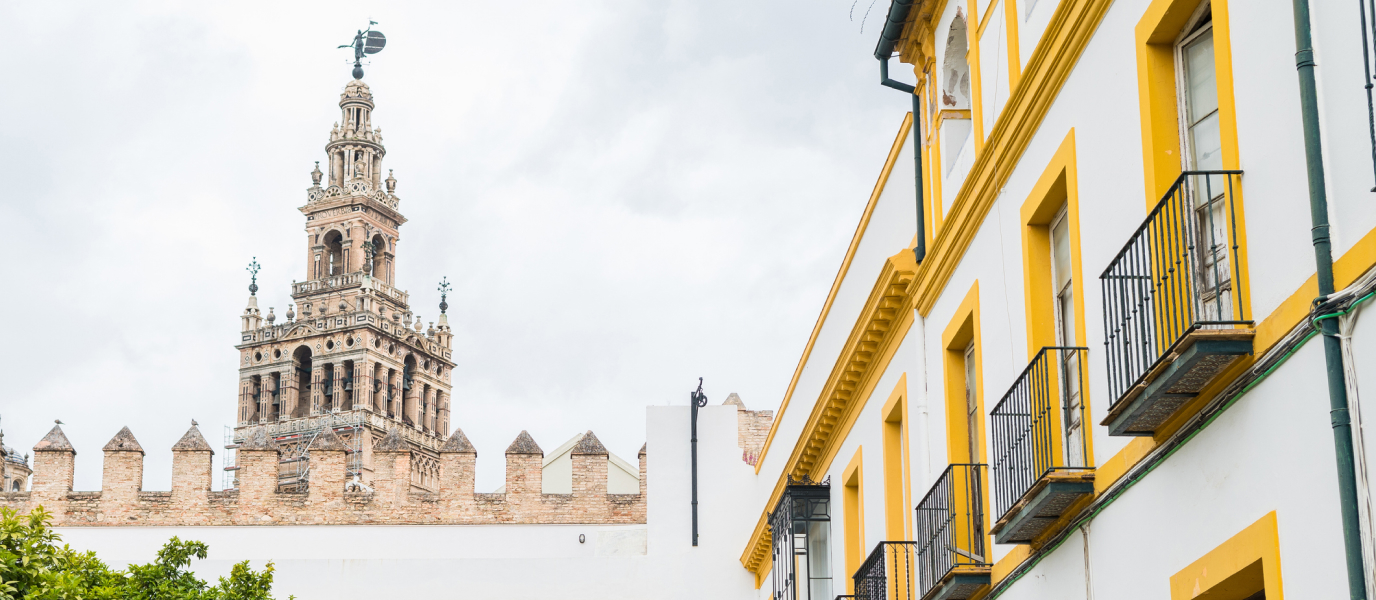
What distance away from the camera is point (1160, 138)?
6.51m

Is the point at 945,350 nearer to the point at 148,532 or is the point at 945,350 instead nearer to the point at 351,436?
the point at 148,532

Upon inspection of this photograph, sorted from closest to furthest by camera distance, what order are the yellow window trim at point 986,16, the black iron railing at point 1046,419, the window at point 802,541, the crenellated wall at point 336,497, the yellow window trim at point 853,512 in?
the black iron railing at point 1046,419, the yellow window trim at point 986,16, the yellow window trim at point 853,512, the window at point 802,541, the crenellated wall at point 336,497

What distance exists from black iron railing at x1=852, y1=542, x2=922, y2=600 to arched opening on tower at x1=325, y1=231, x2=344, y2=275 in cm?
6715

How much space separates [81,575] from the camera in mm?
16859

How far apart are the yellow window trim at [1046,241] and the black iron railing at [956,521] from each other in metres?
1.19

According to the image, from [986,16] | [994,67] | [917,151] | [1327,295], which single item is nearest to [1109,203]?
[1327,295]

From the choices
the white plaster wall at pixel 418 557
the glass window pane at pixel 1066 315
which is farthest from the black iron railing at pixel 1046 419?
the white plaster wall at pixel 418 557

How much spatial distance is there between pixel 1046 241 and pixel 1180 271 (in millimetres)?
2488

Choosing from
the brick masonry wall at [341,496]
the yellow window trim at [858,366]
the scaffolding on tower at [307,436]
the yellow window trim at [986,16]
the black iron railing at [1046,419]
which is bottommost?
the black iron railing at [1046,419]

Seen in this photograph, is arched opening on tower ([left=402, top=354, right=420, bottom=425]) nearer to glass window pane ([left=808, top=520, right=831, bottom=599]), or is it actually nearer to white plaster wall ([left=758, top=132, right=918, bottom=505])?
white plaster wall ([left=758, top=132, right=918, bottom=505])

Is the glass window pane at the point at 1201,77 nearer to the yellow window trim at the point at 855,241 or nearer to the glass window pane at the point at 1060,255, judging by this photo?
the glass window pane at the point at 1060,255

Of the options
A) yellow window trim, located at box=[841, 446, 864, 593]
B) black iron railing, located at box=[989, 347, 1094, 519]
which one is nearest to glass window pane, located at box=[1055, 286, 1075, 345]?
black iron railing, located at box=[989, 347, 1094, 519]

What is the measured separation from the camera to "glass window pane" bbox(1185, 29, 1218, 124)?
6.32 meters

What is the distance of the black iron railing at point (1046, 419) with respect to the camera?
7.48 meters
